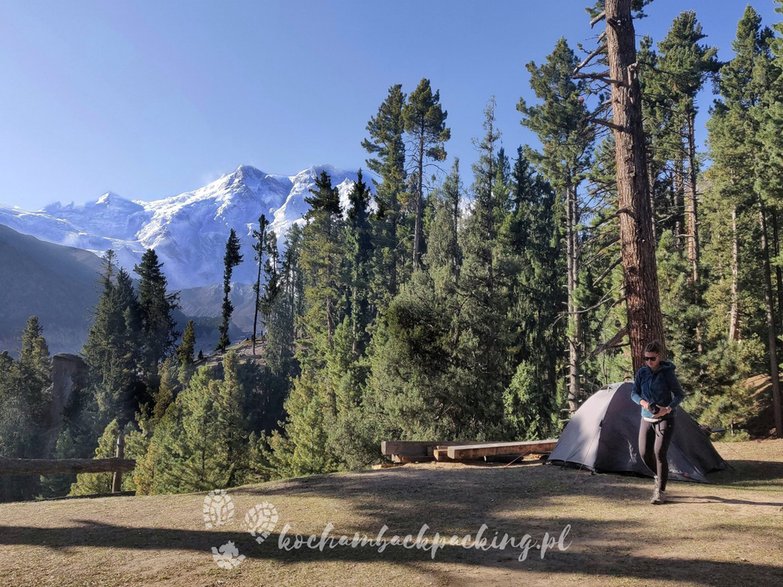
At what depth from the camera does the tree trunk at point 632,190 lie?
32.1 feet

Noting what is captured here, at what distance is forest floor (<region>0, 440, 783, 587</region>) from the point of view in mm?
4414

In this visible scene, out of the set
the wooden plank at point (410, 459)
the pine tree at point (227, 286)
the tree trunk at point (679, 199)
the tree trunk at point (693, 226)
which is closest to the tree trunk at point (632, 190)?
the wooden plank at point (410, 459)

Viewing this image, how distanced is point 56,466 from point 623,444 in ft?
39.6

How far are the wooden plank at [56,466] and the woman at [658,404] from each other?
1186 cm

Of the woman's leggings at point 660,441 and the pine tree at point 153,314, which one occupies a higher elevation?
the pine tree at point 153,314

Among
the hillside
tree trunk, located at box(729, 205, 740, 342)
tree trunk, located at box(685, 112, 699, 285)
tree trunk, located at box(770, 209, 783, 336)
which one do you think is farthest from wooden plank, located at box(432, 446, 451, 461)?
the hillside

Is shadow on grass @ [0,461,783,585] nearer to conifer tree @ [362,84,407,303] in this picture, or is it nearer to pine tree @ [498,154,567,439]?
pine tree @ [498,154,567,439]

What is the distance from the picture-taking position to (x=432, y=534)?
222 inches

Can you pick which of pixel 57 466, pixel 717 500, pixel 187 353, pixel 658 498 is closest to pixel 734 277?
pixel 717 500

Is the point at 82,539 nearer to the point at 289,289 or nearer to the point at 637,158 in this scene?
the point at 637,158

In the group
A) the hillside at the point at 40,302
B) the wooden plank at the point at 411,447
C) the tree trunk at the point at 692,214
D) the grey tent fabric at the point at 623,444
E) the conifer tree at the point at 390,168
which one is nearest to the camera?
the grey tent fabric at the point at 623,444

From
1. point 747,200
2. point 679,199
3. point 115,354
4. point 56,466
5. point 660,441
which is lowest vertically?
point 56,466

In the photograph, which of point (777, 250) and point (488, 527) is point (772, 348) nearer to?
point (777, 250)

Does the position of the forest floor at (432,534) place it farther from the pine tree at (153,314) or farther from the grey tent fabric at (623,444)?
the pine tree at (153,314)
